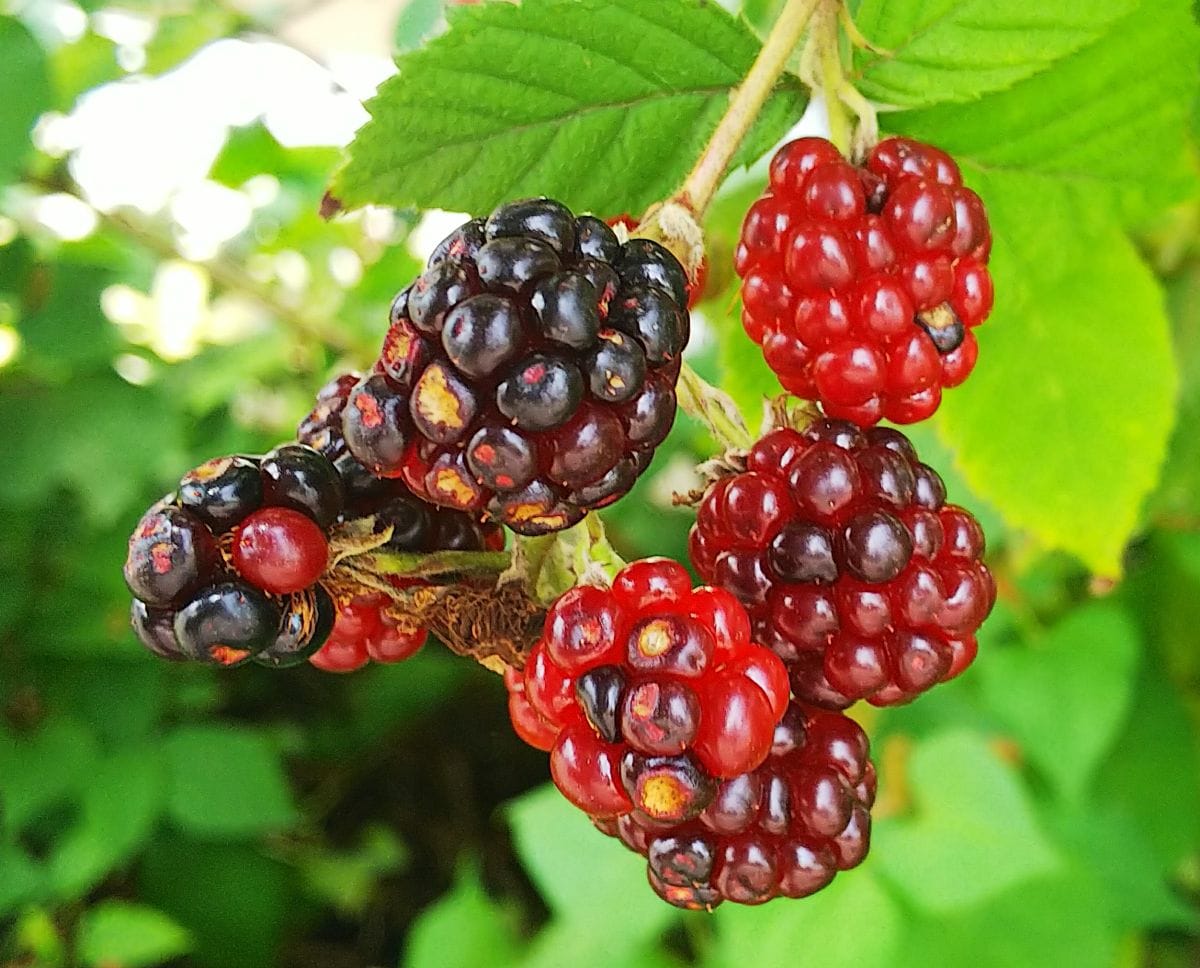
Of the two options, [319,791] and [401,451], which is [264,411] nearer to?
[319,791]

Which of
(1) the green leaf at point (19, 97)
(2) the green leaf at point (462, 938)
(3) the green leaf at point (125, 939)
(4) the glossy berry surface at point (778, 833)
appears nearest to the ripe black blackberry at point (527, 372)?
(4) the glossy berry surface at point (778, 833)

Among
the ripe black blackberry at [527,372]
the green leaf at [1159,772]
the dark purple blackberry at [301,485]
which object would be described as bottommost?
the green leaf at [1159,772]

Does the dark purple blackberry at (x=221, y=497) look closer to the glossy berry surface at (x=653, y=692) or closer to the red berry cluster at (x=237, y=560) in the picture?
the red berry cluster at (x=237, y=560)

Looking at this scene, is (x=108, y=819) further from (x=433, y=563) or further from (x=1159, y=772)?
(x=1159, y=772)

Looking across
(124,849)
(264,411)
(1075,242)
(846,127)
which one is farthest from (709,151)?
(264,411)

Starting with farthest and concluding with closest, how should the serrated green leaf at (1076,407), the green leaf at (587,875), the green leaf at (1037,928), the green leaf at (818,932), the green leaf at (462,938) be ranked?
the green leaf at (462,938) < the green leaf at (1037,928) < the green leaf at (587,875) < the green leaf at (818,932) < the serrated green leaf at (1076,407)
